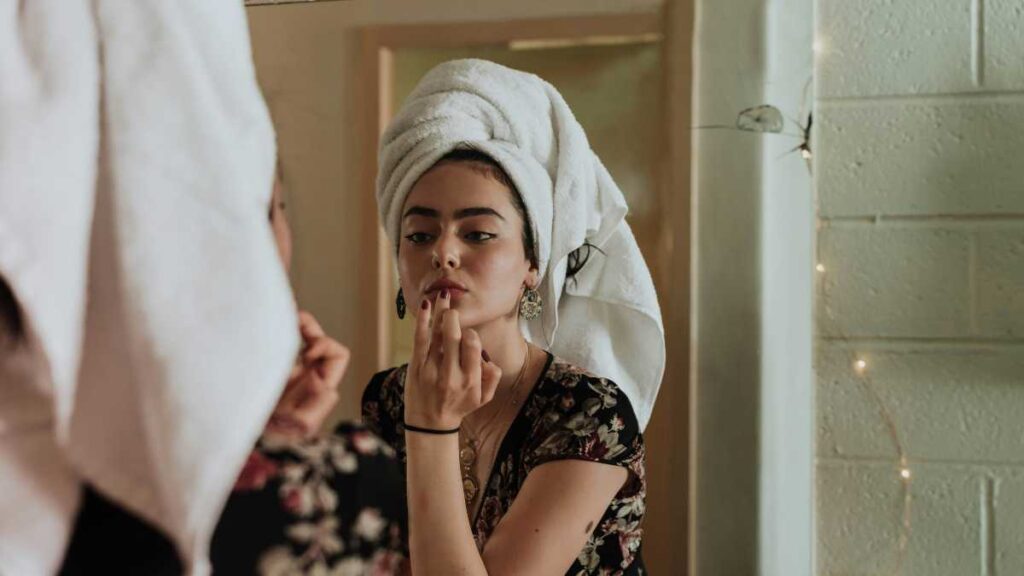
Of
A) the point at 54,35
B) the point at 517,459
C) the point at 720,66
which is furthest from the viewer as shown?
the point at 720,66

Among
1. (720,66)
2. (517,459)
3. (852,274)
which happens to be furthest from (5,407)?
(852,274)

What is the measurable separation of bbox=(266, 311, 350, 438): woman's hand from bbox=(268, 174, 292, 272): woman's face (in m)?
0.05

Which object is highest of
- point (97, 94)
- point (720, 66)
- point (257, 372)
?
point (720, 66)

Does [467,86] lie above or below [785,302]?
above

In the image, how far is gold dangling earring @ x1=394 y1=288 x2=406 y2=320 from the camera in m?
0.72

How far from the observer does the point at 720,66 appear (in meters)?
0.81

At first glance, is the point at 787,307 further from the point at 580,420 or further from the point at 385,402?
the point at 385,402

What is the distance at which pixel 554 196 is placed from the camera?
2.38 ft

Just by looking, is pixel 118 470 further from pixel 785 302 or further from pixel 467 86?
pixel 785 302

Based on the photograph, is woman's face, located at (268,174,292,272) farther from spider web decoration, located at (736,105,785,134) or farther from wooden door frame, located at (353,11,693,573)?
spider web decoration, located at (736,105,785,134)

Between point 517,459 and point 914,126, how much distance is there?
512mm

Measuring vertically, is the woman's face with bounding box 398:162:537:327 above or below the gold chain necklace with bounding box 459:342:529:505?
above

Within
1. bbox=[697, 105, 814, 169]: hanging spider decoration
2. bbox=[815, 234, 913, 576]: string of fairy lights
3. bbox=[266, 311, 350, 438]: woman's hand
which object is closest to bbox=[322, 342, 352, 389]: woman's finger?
bbox=[266, 311, 350, 438]: woman's hand

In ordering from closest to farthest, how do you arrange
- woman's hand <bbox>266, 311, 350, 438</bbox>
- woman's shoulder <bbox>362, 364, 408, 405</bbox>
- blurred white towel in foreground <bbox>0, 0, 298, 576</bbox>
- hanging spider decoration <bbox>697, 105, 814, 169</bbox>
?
blurred white towel in foreground <bbox>0, 0, 298, 576</bbox> → woman's hand <bbox>266, 311, 350, 438</bbox> → woman's shoulder <bbox>362, 364, 408, 405</bbox> → hanging spider decoration <bbox>697, 105, 814, 169</bbox>
